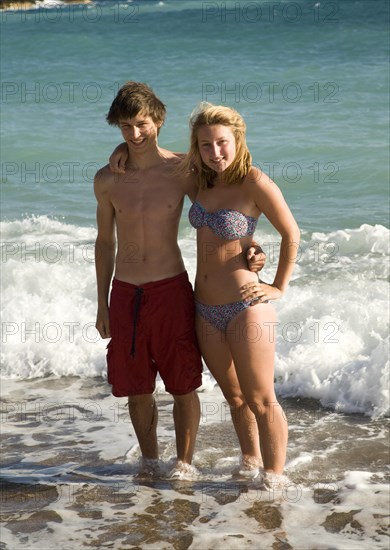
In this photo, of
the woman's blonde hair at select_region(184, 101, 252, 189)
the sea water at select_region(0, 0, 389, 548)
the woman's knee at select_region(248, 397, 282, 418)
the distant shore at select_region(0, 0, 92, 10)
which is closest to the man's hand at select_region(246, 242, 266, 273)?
the woman's blonde hair at select_region(184, 101, 252, 189)

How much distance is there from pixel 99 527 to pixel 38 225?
5912mm

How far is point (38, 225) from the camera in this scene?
32.7 feet

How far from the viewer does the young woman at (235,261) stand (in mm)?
4242

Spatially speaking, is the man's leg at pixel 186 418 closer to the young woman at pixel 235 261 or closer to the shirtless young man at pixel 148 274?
the shirtless young man at pixel 148 274

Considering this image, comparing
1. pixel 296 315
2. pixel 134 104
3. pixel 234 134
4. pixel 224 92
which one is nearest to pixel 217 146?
pixel 234 134

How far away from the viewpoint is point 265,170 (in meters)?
11.4

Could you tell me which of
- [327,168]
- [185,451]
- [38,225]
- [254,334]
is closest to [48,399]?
[185,451]

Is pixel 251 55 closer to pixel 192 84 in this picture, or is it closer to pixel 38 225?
pixel 192 84

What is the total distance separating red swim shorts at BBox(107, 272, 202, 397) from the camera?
448 centimetres

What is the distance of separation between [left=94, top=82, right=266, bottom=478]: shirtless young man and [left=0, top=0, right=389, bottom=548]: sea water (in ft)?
2.16

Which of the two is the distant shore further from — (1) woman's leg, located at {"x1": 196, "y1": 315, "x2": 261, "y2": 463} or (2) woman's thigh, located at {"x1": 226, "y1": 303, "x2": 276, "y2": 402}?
(2) woman's thigh, located at {"x1": 226, "y1": 303, "x2": 276, "y2": 402}

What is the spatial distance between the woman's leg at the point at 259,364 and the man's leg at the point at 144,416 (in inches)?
21.7

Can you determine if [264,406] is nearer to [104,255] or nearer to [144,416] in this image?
[144,416]

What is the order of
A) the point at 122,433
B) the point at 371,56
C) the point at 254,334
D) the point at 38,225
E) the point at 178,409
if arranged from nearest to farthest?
the point at 254,334 < the point at 178,409 < the point at 122,433 < the point at 38,225 < the point at 371,56
